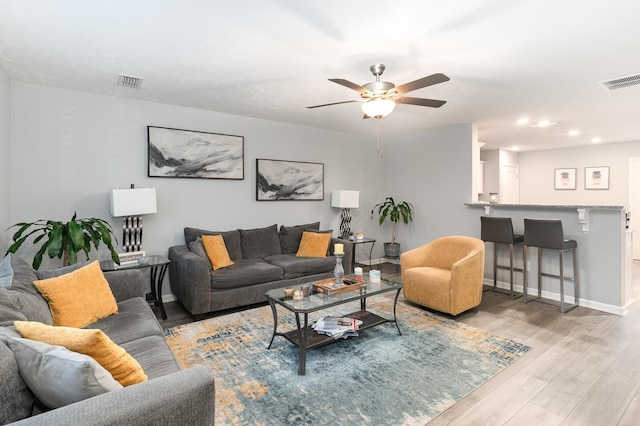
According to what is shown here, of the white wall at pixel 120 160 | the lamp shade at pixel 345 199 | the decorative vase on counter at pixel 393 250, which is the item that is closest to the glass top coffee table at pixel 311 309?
the white wall at pixel 120 160

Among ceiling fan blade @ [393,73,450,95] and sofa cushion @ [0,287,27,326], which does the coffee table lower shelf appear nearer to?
sofa cushion @ [0,287,27,326]

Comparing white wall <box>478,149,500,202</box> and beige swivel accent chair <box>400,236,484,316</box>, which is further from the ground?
white wall <box>478,149,500,202</box>

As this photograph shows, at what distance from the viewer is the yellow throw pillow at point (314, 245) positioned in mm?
4719

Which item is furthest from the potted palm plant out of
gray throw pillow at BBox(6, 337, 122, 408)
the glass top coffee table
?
gray throw pillow at BBox(6, 337, 122, 408)

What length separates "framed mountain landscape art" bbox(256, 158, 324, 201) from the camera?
Result: 5.07m

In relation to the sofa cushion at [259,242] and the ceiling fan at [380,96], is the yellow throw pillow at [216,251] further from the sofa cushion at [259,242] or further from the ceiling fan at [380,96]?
the ceiling fan at [380,96]

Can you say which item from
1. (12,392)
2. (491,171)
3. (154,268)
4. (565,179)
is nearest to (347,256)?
(154,268)

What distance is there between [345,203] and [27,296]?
4.25 meters

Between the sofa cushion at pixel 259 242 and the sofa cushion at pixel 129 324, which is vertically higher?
the sofa cushion at pixel 259 242

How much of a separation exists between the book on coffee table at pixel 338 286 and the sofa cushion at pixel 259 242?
1.63 m

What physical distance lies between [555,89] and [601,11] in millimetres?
1682

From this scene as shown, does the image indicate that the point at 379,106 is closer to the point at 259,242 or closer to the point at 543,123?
the point at 259,242

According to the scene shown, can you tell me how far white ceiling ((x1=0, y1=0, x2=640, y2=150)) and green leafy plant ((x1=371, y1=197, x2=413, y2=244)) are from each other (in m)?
2.27

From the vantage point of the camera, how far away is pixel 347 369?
2576 mm
